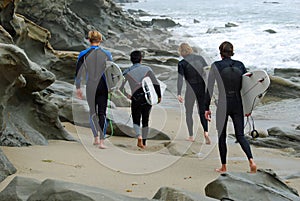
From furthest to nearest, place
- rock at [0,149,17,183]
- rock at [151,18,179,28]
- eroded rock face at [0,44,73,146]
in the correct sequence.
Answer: rock at [151,18,179,28] < eroded rock face at [0,44,73,146] < rock at [0,149,17,183]

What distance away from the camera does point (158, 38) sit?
30859 mm

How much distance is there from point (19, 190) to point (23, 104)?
3.49 meters

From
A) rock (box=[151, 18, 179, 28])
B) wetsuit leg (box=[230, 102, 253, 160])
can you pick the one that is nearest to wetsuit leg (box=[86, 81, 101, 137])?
wetsuit leg (box=[230, 102, 253, 160])

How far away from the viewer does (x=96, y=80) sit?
752 cm

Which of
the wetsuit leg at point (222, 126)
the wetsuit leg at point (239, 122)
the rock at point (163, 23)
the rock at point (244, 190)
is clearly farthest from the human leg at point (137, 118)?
the rock at point (163, 23)

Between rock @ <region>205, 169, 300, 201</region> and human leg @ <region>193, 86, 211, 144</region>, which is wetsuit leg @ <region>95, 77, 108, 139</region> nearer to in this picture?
human leg @ <region>193, 86, 211, 144</region>

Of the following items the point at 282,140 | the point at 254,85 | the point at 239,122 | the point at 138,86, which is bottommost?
the point at 282,140

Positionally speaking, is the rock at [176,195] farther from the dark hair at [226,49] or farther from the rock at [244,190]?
the dark hair at [226,49]

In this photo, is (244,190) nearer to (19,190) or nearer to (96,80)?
(19,190)

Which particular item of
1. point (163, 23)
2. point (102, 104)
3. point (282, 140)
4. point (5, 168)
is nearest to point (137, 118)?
point (102, 104)

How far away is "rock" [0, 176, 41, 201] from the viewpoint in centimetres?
389

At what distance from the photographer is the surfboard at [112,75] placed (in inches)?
296

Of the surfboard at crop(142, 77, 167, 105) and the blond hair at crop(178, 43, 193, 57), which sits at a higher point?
the blond hair at crop(178, 43, 193, 57)

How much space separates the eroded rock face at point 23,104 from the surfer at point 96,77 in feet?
1.68
